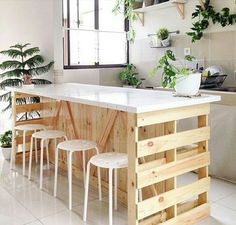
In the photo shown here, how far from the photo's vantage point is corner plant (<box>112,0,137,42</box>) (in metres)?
4.10

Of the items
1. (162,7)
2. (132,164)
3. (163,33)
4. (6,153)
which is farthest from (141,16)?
(132,164)

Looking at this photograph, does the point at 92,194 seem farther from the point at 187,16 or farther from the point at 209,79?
the point at 187,16

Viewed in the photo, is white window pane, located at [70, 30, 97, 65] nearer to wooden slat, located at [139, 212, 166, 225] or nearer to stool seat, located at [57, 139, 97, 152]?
stool seat, located at [57, 139, 97, 152]

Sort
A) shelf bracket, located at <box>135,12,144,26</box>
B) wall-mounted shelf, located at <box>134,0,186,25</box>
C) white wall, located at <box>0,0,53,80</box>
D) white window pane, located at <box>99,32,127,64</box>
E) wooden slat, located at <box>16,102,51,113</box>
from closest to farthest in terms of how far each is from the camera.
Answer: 1. wooden slat, located at <box>16,102,51,113</box>
2. white wall, located at <box>0,0,53,80</box>
3. wall-mounted shelf, located at <box>134,0,186,25</box>
4. shelf bracket, located at <box>135,12,144,26</box>
5. white window pane, located at <box>99,32,127,64</box>

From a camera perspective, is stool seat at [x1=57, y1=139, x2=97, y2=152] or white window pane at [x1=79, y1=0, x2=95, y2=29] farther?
white window pane at [x1=79, y1=0, x2=95, y2=29]

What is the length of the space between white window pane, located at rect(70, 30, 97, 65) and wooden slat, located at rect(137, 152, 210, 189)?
3130 millimetres

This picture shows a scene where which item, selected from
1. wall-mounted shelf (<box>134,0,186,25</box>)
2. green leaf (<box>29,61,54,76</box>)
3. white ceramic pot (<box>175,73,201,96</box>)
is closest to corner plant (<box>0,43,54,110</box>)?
green leaf (<box>29,61,54,76</box>)

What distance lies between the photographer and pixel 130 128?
2.04 metres

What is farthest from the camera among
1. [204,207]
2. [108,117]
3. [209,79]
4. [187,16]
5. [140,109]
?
[187,16]

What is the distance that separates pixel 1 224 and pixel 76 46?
129 inches

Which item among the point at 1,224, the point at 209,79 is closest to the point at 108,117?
the point at 1,224

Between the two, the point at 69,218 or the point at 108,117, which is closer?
the point at 69,218

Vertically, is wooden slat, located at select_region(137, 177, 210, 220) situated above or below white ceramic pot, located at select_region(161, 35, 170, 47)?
below

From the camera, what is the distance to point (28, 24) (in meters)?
4.64
